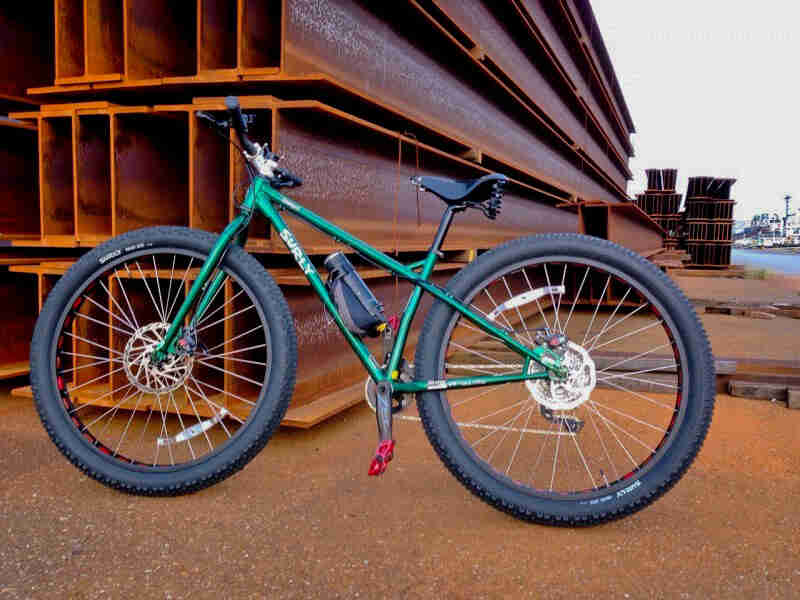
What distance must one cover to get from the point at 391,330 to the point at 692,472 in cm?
130

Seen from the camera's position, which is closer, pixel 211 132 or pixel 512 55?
pixel 211 132

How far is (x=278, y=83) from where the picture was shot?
8.50 ft

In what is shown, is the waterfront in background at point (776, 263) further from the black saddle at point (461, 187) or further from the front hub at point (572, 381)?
the black saddle at point (461, 187)

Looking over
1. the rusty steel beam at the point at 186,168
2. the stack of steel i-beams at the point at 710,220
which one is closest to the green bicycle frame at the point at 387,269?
the rusty steel beam at the point at 186,168

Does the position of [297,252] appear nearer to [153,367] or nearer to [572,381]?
[153,367]

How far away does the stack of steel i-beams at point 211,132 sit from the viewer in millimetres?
2684

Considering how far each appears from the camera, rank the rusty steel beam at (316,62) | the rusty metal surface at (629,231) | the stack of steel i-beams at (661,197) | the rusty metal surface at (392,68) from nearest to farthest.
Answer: the rusty steel beam at (316,62) → the rusty metal surface at (392,68) → the rusty metal surface at (629,231) → the stack of steel i-beams at (661,197)

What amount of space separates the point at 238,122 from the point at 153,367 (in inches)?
36.0

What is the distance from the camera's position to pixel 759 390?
3.42 meters

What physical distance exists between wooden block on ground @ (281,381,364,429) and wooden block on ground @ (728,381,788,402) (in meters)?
2.09

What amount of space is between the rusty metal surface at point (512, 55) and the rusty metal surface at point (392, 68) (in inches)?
13.4

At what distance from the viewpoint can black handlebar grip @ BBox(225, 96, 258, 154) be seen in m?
2.03

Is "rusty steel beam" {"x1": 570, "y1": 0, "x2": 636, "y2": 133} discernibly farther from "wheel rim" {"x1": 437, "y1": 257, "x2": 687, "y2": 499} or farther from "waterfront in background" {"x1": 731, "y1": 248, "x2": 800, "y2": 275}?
"waterfront in background" {"x1": 731, "y1": 248, "x2": 800, "y2": 275}

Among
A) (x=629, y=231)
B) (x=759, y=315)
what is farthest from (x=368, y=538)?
(x=629, y=231)
